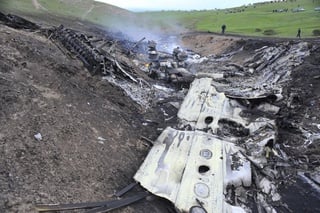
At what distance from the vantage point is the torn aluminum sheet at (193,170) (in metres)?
8.46

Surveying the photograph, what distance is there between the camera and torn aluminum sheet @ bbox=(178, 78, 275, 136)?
12680 mm

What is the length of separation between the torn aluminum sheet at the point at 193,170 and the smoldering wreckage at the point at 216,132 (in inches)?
1.0

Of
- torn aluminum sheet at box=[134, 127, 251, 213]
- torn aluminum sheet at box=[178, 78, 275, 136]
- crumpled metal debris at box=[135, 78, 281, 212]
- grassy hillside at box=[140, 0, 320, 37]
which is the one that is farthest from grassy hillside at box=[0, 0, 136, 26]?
torn aluminum sheet at box=[134, 127, 251, 213]

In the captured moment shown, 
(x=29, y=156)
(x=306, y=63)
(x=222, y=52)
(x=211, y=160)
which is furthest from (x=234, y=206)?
(x=222, y=52)

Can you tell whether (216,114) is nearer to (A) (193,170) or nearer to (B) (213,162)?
(B) (213,162)

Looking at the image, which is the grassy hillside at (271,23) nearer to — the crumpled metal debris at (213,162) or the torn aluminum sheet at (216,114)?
the torn aluminum sheet at (216,114)

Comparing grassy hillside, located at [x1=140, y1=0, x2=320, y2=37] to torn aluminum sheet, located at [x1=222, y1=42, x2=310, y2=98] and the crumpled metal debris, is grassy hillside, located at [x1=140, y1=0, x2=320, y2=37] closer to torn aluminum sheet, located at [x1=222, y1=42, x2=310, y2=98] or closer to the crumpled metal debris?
torn aluminum sheet, located at [x1=222, y1=42, x2=310, y2=98]

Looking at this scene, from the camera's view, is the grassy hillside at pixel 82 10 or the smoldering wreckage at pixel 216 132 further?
the grassy hillside at pixel 82 10

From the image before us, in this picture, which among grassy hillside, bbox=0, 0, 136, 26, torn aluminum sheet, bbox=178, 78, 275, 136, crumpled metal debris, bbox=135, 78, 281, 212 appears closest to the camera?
crumpled metal debris, bbox=135, 78, 281, 212

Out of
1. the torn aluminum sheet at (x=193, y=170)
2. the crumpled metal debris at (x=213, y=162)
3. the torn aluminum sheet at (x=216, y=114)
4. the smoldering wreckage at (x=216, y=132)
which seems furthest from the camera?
the torn aluminum sheet at (x=216, y=114)

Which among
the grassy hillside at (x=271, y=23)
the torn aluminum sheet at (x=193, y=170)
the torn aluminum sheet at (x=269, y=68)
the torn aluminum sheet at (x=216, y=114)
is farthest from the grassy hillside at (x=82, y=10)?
the torn aluminum sheet at (x=193, y=170)

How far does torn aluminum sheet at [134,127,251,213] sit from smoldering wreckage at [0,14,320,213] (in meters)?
0.02

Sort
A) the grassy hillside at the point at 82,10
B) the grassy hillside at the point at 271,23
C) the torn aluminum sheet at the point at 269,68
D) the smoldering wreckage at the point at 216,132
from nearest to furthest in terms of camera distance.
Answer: the smoldering wreckage at the point at 216,132
the torn aluminum sheet at the point at 269,68
the grassy hillside at the point at 271,23
the grassy hillside at the point at 82,10

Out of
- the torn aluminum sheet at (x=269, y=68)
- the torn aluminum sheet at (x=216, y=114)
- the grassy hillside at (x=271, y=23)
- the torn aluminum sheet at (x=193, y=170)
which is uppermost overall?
the grassy hillside at (x=271, y=23)
